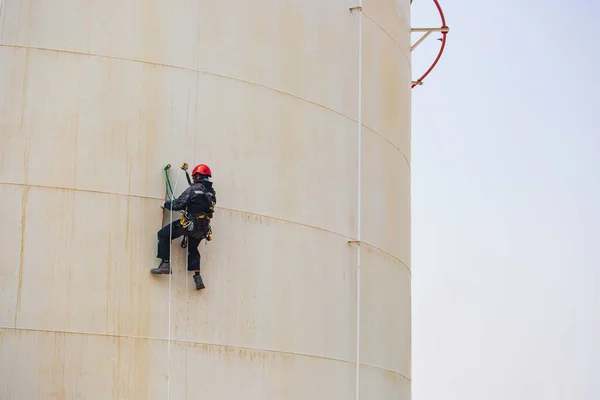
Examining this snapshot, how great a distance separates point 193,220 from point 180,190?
683 mm

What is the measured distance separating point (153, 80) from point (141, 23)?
2.81 feet

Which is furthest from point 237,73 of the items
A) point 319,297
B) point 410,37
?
point 410,37

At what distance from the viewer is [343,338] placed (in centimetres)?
1652

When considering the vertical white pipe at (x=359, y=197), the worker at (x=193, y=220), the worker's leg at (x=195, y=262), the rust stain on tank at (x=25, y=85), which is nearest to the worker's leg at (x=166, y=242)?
the worker at (x=193, y=220)

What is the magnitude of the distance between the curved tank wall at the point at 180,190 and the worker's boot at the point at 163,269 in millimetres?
111

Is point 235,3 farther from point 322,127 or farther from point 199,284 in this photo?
point 199,284

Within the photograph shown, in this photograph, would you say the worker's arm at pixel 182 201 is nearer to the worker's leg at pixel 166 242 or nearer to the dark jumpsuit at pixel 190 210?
the dark jumpsuit at pixel 190 210

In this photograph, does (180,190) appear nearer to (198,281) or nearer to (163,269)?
(163,269)

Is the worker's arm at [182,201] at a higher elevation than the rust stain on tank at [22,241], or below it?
higher

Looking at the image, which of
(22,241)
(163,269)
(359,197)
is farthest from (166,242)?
(359,197)

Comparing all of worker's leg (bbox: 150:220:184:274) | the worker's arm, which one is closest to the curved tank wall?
worker's leg (bbox: 150:220:184:274)

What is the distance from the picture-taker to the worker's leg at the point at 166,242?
14.7 m

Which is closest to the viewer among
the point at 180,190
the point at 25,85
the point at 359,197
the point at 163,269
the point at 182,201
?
the point at 182,201

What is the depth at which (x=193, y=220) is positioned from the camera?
14.6m
